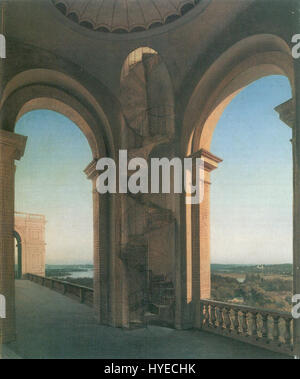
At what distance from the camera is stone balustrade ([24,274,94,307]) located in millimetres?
13086

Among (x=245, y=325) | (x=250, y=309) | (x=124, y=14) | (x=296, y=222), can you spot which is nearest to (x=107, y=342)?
(x=245, y=325)

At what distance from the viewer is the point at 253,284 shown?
42.1 feet

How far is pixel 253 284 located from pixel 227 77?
791 centimetres

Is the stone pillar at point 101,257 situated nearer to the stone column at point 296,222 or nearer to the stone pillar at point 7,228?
the stone pillar at point 7,228

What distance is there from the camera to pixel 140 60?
10.1m

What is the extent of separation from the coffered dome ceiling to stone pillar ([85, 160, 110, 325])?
404cm

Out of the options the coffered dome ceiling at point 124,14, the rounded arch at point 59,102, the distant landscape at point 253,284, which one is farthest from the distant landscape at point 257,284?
the coffered dome ceiling at point 124,14

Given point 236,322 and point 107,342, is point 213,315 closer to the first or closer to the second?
point 236,322

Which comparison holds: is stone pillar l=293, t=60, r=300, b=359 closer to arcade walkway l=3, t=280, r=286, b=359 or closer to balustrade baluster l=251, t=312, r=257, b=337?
arcade walkway l=3, t=280, r=286, b=359

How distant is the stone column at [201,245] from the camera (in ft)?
31.7

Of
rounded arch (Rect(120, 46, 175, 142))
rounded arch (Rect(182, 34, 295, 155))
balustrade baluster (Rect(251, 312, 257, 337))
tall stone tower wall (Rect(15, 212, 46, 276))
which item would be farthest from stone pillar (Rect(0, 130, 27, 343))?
tall stone tower wall (Rect(15, 212, 46, 276))

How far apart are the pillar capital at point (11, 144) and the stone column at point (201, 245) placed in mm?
4816
